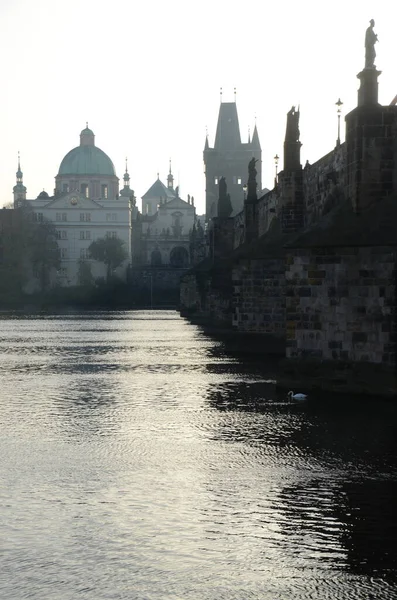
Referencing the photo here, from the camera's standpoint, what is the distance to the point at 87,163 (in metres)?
176

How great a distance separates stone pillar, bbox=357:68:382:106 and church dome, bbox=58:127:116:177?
153977 millimetres

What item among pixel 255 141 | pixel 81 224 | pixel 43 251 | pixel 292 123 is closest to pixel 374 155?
pixel 292 123

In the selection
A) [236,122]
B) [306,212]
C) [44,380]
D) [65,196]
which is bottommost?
[44,380]

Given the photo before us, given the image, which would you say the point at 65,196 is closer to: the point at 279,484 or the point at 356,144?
the point at 356,144

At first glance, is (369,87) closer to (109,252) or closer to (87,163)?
(109,252)

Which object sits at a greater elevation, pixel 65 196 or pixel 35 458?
pixel 65 196

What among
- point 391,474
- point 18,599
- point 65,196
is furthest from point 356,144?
point 65,196

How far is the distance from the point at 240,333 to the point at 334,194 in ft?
36.5

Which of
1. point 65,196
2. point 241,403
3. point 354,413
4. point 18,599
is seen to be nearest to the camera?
point 18,599

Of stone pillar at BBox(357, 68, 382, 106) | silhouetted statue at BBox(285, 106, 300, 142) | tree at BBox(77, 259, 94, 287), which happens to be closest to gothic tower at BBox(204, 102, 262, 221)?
tree at BBox(77, 259, 94, 287)

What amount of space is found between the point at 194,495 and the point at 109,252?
13437 centimetres

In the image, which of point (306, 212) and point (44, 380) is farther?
point (306, 212)

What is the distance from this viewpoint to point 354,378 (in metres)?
21.7

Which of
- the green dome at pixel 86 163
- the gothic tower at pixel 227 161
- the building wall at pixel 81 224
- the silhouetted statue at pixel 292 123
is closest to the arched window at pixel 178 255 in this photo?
the gothic tower at pixel 227 161
